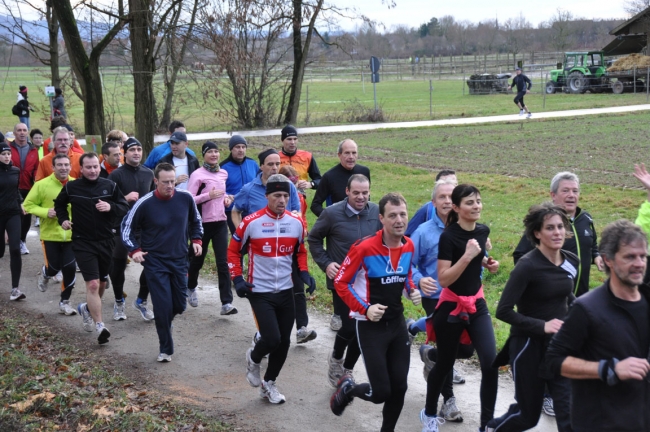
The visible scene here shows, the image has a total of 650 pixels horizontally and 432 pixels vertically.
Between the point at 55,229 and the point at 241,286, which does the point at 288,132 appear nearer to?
the point at 55,229

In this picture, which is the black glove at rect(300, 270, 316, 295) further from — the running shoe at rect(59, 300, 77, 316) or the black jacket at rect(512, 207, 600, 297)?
the running shoe at rect(59, 300, 77, 316)

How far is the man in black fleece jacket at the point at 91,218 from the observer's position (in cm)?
890

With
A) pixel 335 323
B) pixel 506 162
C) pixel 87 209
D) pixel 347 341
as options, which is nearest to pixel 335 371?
pixel 347 341

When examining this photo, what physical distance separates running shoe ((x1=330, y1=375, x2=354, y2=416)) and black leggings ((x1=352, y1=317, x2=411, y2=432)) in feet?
0.33

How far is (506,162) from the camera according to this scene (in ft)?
68.0

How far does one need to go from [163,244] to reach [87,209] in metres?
1.36

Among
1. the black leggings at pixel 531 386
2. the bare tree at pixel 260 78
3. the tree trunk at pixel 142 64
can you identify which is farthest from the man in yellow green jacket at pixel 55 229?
the bare tree at pixel 260 78

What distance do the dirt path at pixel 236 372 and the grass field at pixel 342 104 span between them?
10953mm

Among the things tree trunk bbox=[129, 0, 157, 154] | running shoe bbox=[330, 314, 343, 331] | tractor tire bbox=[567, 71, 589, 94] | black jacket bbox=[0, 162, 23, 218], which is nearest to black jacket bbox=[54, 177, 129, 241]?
black jacket bbox=[0, 162, 23, 218]

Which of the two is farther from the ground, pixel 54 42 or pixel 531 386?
pixel 54 42

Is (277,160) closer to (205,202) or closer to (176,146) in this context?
(205,202)

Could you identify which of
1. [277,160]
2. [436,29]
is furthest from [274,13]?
[436,29]

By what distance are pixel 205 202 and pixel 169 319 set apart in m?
2.06

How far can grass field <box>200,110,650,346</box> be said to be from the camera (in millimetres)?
13192
